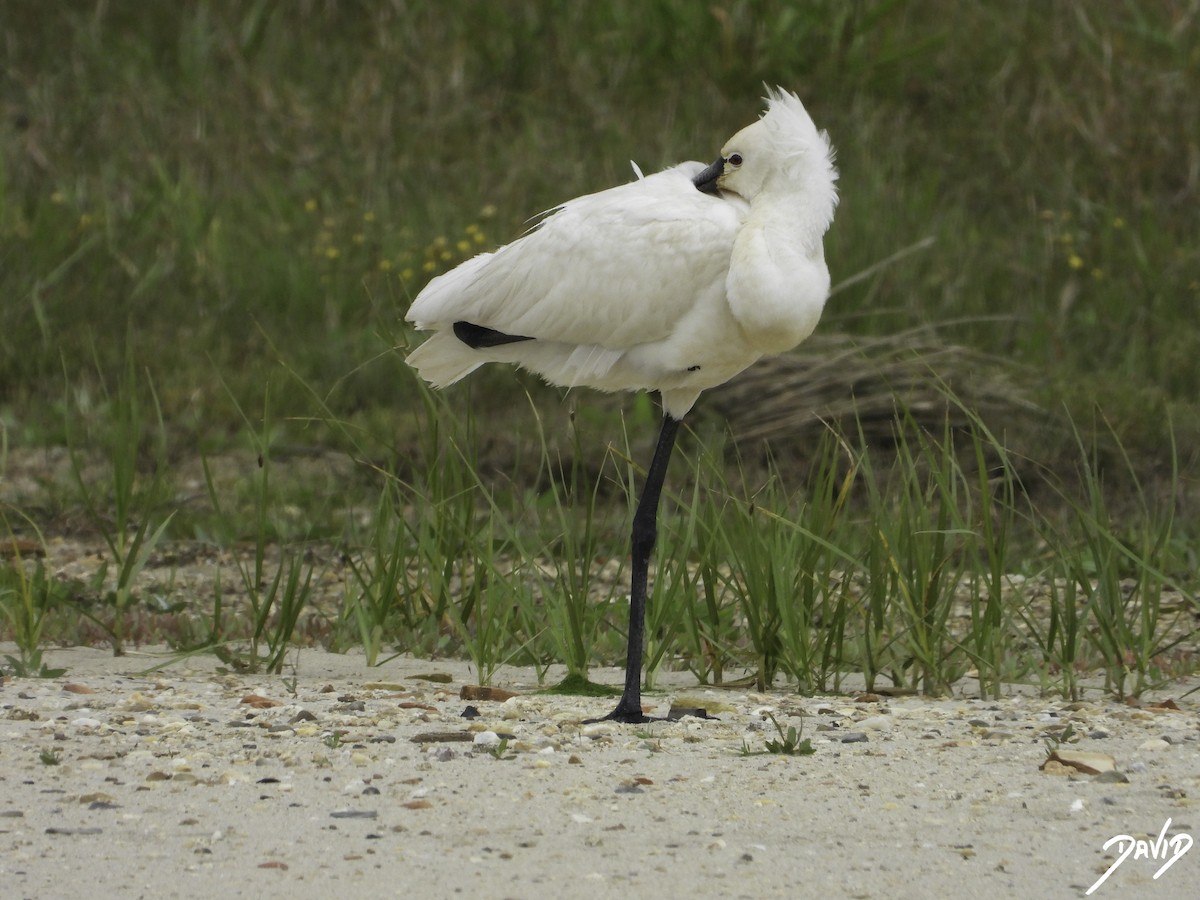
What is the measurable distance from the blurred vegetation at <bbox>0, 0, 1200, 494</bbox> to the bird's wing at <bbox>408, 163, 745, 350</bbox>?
3.23 meters

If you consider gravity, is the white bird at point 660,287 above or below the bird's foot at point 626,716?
above

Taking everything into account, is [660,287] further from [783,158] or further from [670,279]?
[783,158]

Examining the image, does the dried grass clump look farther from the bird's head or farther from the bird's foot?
the bird's foot

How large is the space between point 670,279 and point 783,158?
47cm

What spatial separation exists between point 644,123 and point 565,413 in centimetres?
317

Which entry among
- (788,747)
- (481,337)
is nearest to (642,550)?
(481,337)

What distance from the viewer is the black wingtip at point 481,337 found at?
5668mm

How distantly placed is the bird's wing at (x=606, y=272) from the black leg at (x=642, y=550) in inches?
13.1

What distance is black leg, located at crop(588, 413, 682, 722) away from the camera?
16.5 ft

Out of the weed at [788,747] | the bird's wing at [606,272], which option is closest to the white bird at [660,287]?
the bird's wing at [606,272]

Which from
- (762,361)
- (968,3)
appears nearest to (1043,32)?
(968,3)

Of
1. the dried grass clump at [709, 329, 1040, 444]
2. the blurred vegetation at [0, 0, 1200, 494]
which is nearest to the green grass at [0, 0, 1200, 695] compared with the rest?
the blurred vegetation at [0, 0, 1200, 494]

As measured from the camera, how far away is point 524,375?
952 cm

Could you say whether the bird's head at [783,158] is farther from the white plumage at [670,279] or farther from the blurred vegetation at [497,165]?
the blurred vegetation at [497,165]
